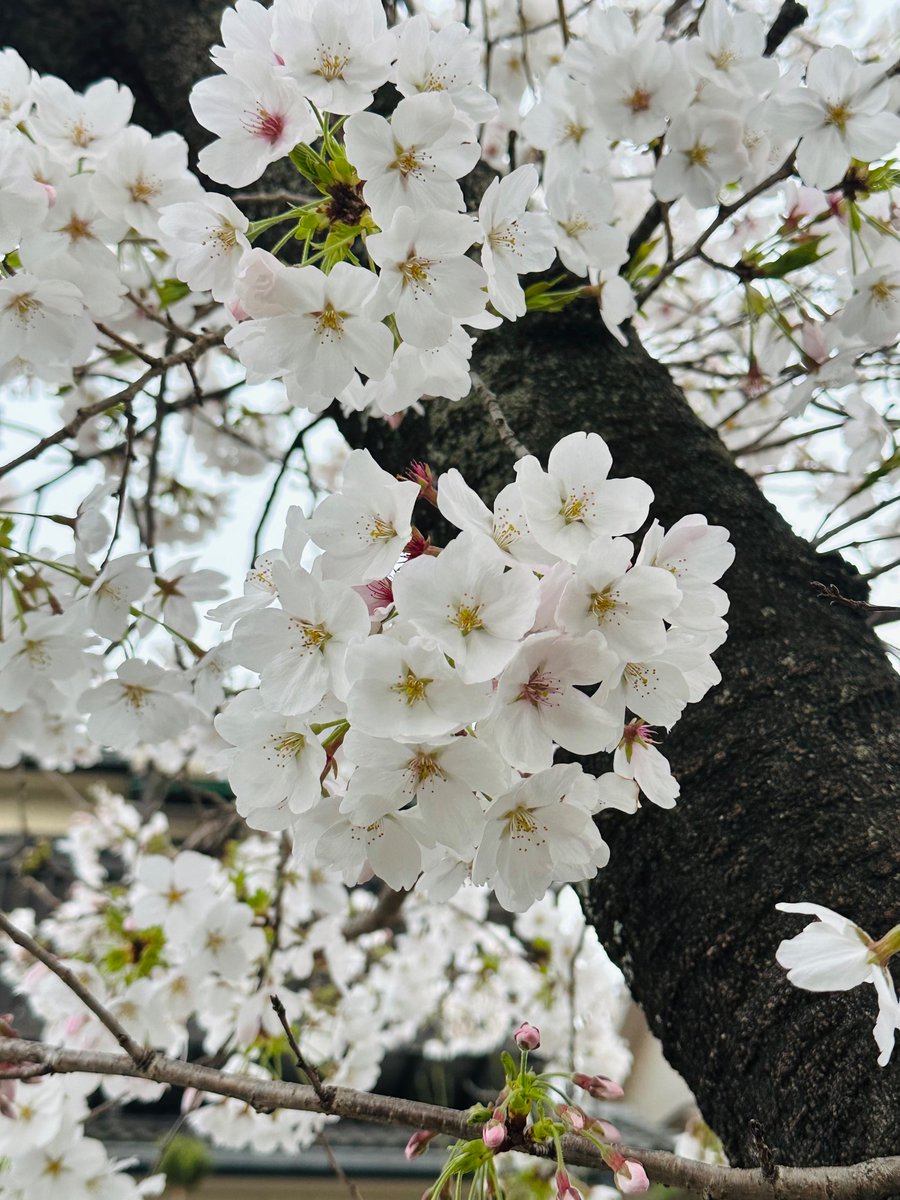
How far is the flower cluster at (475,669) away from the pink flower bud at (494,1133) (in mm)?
185

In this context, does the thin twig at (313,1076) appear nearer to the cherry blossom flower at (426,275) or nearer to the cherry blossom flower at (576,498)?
the cherry blossom flower at (576,498)

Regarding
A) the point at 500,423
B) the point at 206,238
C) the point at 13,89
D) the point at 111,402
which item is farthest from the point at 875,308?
the point at 13,89

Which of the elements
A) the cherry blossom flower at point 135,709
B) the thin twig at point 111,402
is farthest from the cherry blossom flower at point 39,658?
the thin twig at point 111,402

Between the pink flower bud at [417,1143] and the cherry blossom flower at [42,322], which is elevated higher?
the cherry blossom flower at [42,322]

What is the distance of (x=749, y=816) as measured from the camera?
89 cm

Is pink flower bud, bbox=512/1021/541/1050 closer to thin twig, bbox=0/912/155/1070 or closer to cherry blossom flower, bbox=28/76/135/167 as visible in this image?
thin twig, bbox=0/912/155/1070

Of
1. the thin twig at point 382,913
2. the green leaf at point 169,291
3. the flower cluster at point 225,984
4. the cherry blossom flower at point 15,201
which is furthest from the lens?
the thin twig at point 382,913

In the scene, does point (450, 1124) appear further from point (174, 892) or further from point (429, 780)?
point (174, 892)

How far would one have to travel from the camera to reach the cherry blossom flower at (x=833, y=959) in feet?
2.16

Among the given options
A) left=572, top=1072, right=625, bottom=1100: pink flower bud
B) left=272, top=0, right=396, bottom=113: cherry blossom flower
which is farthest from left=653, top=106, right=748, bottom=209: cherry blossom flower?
left=572, top=1072, right=625, bottom=1100: pink flower bud

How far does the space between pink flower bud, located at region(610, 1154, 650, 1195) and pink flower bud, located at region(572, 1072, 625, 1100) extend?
0.21 metres

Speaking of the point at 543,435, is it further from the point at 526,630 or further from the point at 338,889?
the point at 338,889

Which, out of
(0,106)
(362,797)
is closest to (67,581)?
(0,106)

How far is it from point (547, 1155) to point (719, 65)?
3.90 ft
